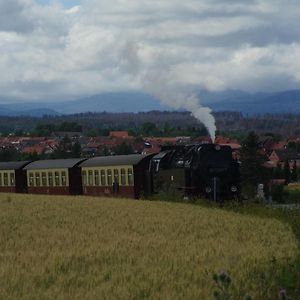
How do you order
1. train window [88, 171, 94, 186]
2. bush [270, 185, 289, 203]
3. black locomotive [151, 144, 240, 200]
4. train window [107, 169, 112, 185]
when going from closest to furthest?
black locomotive [151, 144, 240, 200]
train window [107, 169, 112, 185]
train window [88, 171, 94, 186]
bush [270, 185, 289, 203]

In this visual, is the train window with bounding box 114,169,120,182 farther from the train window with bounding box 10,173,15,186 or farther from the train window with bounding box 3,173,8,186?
the train window with bounding box 3,173,8,186

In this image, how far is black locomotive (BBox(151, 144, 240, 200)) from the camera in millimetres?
29438

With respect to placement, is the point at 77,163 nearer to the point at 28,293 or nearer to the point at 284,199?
the point at 284,199

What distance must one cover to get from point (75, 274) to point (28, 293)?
4.67 feet

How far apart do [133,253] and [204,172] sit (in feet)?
53.7

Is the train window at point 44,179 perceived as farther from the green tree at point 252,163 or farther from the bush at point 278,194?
the green tree at point 252,163

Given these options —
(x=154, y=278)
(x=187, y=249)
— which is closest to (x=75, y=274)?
(x=154, y=278)

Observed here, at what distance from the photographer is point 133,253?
1327 cm

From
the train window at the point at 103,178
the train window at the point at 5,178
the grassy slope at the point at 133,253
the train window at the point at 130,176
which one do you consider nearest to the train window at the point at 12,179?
the train window at the point at 5,178

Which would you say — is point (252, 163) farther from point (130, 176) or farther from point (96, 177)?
point (130, 176)

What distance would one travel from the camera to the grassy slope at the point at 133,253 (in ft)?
33.0

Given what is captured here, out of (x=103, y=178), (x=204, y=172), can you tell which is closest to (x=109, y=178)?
(x=103, y=178)

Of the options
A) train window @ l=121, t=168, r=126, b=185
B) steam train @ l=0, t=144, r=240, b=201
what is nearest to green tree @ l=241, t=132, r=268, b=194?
steam train @ l=0, t=144, r=240, b=201

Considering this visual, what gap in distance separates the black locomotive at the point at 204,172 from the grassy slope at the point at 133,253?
7.28 meters
